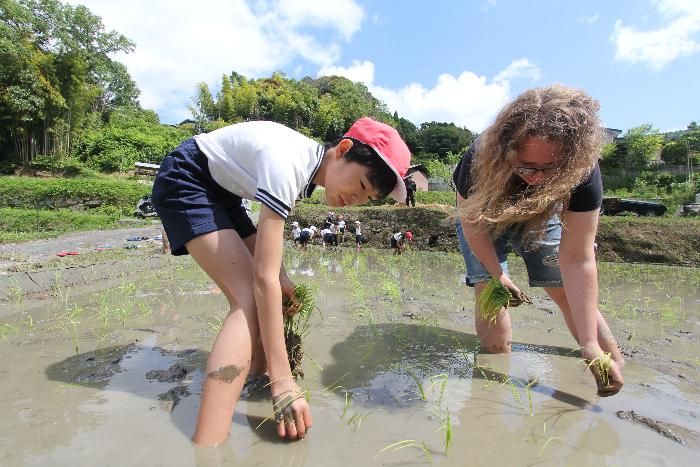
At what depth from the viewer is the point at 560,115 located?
1.74 m

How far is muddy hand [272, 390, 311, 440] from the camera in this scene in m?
1.54

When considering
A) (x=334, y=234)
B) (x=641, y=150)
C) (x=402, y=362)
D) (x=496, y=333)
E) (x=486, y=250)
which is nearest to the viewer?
(x=486, y=250)

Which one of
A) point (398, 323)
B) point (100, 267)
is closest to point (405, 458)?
point (398, 323)

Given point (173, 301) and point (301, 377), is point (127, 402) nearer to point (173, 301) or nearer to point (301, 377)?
point (301, 377)

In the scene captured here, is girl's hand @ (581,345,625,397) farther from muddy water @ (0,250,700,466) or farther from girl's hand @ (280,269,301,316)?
girl's hand @ (280,269,301,316)

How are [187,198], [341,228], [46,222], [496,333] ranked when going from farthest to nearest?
[341,228]
[46,222]
[496,333]
[187,198]

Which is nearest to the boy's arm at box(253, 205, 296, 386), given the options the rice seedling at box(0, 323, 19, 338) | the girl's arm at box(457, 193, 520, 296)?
the girl's arm at box(457, 193, 520, 296)

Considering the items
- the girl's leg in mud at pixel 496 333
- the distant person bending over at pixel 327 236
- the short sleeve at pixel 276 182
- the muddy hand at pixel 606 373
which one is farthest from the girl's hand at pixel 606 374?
the distant person bending over at pixel 327 236

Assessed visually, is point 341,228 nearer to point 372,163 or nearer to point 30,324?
point 30,324

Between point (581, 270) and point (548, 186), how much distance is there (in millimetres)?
546

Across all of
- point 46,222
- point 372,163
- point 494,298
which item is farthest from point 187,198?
point 46,222

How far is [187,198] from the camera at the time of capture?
72.7 inches

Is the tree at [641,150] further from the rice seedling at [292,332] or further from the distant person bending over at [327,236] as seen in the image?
the rice seedling at [292,332]

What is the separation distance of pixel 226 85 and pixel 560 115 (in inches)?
2292
